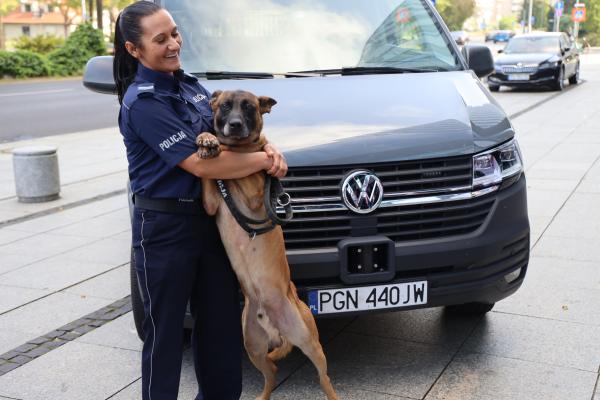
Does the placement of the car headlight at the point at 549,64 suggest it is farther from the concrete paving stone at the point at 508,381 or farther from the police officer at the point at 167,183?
the police officer at the point at 167,183

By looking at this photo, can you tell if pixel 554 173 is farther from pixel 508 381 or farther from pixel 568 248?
pixel 508 381

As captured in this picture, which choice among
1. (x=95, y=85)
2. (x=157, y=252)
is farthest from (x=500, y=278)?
(x=95, y=85)

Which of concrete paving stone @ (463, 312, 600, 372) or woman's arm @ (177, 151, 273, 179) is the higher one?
woman's arm @ (177, 151, 273, 179)

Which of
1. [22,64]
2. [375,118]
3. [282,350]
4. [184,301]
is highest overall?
[375,118]

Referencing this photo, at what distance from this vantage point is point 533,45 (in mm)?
23094

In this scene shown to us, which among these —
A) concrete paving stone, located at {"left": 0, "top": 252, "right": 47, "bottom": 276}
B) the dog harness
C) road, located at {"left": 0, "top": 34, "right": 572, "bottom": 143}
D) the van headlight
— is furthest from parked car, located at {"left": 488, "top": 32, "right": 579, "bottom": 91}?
the dog harness

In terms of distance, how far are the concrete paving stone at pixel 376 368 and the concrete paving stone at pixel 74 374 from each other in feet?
2.96

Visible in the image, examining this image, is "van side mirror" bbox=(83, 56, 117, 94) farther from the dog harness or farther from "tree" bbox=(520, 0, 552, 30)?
"tree" bbox=(520, 0, 552, 30)

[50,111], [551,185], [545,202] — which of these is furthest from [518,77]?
[545,202]

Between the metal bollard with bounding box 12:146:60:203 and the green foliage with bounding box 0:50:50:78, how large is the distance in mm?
24764

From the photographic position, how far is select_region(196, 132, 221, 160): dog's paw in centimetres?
284

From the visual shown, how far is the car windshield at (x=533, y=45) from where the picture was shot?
74.4 feet

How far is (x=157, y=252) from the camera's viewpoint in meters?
3.00

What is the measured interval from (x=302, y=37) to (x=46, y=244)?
3.26 meters
